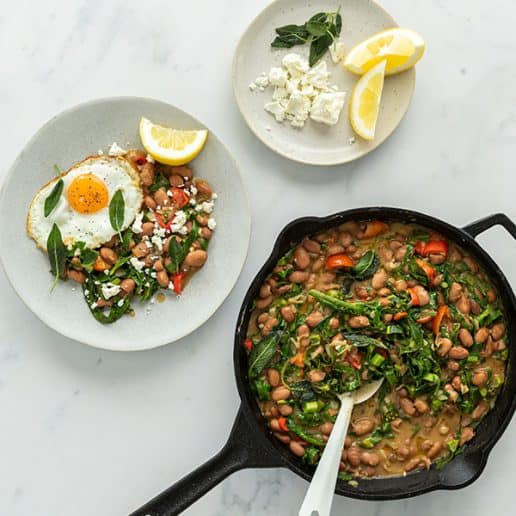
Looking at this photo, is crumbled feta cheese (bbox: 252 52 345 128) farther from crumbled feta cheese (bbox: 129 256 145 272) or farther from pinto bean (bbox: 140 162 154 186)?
crumbled feta cheese (bbox: 129 256 145 272)

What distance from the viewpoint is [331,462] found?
2764 millimetres

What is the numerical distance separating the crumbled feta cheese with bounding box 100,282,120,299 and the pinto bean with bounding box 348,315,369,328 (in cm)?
87

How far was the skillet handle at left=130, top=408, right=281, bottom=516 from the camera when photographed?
103 inches

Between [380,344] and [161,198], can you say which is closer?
[380,344]

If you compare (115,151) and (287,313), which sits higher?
(115,151)

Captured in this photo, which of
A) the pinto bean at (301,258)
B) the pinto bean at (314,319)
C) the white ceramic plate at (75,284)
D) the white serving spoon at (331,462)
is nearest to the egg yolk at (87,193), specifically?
the white ceramic plate at (75,284)

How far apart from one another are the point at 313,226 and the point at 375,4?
865 mm

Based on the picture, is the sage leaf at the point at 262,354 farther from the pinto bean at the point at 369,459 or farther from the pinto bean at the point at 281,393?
the pinto bean at the point at 369,459

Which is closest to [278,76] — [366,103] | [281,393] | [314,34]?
[314,34]

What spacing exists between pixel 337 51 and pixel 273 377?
1.23 meters

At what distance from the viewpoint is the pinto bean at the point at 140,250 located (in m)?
3.00

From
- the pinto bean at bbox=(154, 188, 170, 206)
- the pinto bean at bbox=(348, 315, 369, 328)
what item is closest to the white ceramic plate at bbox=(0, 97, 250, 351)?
the pinto bean at bbox=(154, 188, 170, 206)

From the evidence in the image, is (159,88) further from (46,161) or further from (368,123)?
(368,123)

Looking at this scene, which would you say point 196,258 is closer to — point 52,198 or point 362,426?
point 52,198
